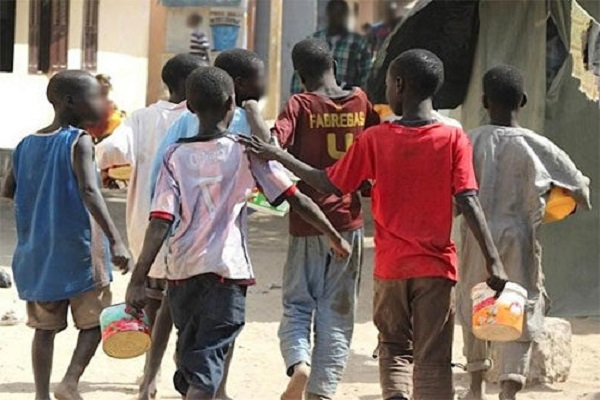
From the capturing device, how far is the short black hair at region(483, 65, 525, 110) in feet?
21.0

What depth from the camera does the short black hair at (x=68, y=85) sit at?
6094 millimetres

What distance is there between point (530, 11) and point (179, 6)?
32.5 feet

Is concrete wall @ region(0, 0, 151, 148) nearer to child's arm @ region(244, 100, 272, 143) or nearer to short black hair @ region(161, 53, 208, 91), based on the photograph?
short black hair @ region(161, 53, 208, 91)

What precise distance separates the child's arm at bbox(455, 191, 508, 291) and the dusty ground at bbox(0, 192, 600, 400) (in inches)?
65.0

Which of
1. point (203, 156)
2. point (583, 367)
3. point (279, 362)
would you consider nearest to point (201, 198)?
point (203, 156)

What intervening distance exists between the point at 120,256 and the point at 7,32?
1268 centimetres

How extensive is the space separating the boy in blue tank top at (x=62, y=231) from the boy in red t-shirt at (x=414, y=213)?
971 millimetres

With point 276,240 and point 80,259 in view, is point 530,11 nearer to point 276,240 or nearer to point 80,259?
point 80,259

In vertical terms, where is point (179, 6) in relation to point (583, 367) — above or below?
above

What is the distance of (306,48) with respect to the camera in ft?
20.1

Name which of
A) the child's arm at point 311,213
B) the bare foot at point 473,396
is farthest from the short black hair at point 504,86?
the bare foot at point 473,396

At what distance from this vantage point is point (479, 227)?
18.0 feet

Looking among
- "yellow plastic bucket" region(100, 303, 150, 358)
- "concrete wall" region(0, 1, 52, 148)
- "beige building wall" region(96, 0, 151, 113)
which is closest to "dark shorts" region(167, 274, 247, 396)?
"yellow plastic bucket" region(100, 303, 150, 358)

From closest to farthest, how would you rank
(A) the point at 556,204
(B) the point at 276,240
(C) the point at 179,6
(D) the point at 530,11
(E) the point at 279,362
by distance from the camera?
(A) the point at 556,204
(E) the point at 279,362
(D) the point at 530,11
(B) the point at 276,240
(C) the point at 179,6
